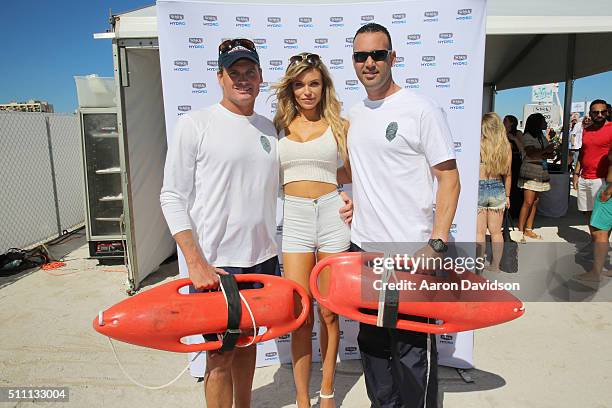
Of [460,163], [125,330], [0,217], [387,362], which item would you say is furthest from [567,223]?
[0,217]

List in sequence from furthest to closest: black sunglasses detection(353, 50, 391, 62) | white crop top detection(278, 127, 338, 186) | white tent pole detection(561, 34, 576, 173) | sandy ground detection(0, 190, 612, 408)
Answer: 1. white tent pole detection(561, 34, 576, 173)
2. sandy ground detection(0, 190, 612, 408)
3. white crop top detection(278, 127, 338, 186)
4. black sunglasses detection(353, 50, 391, 62)

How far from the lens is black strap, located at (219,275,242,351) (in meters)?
1.74

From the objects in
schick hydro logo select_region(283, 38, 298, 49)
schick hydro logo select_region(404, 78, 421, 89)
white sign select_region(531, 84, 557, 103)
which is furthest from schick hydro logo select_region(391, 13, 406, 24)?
white sign select_region(531, 84, 557, 103)

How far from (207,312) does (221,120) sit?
86 centimetres

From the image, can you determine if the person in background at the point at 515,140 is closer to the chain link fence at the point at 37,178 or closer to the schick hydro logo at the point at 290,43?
the schick hydro logo at the point at 290,43

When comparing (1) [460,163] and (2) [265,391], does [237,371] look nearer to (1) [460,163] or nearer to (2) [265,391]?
(2) [265,391]

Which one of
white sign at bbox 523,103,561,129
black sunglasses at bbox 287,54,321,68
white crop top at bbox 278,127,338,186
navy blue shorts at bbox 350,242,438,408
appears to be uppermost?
white sign at bbox 523,103,561,129

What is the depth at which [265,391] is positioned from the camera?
109 inches

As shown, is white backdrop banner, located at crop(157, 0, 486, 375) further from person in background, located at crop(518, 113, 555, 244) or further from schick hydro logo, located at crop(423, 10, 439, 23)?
person in background, located at crop(518, 113, 555, 244)

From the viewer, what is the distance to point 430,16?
8.64 ft

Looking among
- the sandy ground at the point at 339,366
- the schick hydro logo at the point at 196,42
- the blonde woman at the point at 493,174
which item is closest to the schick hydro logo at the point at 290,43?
the schick hydro logo at the point at 196,42

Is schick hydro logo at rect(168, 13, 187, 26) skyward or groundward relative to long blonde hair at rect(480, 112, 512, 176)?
skyward

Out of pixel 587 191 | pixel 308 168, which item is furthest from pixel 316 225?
pixel 587 191

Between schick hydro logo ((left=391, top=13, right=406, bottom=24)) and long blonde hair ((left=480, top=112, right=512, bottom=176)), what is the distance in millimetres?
2391
